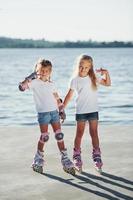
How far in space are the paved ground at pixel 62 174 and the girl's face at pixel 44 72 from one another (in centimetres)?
126

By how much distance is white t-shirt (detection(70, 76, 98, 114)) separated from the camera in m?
7.00

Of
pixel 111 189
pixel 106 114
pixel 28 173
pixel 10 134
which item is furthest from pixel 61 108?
pixel 106 114

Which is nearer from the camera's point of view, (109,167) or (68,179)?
(68,179)

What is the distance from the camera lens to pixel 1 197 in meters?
5.75

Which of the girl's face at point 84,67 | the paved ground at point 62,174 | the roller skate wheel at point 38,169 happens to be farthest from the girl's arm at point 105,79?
the roller skate wheel at point 38,169

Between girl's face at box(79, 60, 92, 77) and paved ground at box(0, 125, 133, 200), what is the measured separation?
4.27 feet

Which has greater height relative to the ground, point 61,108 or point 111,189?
point 61,108

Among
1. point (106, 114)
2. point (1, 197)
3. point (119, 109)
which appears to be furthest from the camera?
point (119, 109)

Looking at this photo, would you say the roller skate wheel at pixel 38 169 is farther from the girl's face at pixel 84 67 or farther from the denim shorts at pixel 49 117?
the girl's face at pixel 84 67

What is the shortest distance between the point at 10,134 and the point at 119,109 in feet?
39.4

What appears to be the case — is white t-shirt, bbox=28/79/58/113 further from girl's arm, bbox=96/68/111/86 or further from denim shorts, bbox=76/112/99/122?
girl's arm, bbox=96/68/111/86

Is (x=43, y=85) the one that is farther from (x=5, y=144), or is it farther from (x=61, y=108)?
(x=5, y=144)

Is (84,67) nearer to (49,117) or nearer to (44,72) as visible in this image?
(44,72)

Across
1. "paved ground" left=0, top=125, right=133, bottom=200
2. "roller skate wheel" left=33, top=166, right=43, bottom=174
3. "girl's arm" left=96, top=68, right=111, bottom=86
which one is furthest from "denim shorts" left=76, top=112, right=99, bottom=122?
"roller skate wheel" left=33, top=166, right=43, bottom=174
